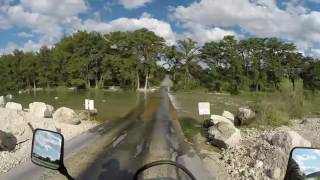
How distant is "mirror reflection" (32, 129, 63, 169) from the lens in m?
4.04

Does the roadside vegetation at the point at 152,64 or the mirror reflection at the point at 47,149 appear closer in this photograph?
the mirror reflection at the point at 47,149

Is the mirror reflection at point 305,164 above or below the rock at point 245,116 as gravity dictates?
above

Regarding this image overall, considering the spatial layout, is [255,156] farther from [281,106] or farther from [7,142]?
[281,106]

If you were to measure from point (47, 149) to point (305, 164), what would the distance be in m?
2.43

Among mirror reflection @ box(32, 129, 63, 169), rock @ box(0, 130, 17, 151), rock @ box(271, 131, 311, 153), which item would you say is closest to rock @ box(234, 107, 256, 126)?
rock @ box(271, 131, 311, 153)

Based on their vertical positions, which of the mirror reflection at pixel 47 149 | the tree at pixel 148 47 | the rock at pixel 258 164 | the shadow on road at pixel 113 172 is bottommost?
the rock at pixel 258 164

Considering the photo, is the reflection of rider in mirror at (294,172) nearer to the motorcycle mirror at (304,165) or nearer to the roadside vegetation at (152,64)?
the motorcycle mirror at (304,165)

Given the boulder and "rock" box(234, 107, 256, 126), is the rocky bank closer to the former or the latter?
"rock" box(234, 107, 256, 126)

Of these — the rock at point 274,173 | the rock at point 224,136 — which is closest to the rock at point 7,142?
the rock at point 224,136

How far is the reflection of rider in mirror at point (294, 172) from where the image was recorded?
9.98 feet

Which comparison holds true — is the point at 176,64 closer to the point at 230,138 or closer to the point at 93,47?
the point at 93,47

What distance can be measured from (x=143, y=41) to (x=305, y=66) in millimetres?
28671

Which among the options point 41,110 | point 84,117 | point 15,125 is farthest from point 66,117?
point 15,125

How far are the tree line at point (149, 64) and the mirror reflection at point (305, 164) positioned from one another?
234 feet
